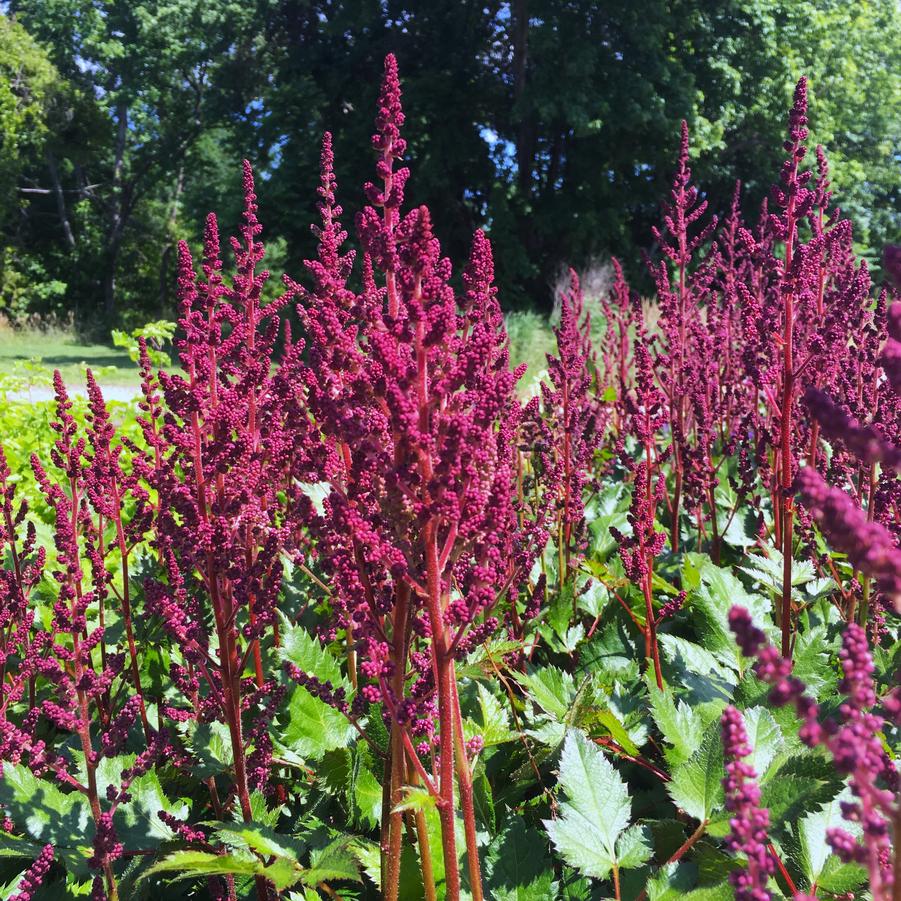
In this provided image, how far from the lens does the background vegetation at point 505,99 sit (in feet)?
75.1

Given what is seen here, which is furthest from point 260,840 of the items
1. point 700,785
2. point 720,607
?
point 720,607

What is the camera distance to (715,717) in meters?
2.01

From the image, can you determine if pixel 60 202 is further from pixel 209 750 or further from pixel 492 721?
pixel 492 721

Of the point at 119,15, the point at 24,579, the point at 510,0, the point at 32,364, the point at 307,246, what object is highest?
the point at 119,15

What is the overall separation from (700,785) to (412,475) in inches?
34.7

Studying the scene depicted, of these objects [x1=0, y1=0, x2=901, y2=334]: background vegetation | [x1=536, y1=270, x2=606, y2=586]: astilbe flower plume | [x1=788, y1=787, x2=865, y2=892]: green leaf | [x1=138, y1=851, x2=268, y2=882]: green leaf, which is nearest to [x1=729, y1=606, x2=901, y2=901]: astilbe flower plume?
[x1=788, y1=787, x2=865, y2=892]: green leaf

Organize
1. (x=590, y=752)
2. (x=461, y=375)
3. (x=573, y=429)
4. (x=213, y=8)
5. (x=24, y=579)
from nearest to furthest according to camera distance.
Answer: (x=461, y=375) < (x=590, y=752) < (x=24, y=579) < (x=573, y=429) < (x=213, y=8)

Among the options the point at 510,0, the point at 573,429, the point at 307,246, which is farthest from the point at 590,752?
the point at 510,0

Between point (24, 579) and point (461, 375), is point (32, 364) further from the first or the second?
point (461, 375)

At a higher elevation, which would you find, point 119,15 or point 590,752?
point 119,15

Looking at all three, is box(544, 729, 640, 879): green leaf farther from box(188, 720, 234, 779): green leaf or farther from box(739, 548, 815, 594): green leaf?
box(739, 548, 815, 594): green leaf

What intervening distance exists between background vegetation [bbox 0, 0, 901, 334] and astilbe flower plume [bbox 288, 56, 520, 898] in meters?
21.5

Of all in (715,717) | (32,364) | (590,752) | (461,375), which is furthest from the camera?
(32,364)

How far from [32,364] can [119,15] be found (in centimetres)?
3095
